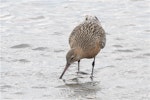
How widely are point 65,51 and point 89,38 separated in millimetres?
1485

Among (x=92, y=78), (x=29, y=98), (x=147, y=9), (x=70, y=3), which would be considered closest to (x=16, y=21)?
(x=70, y=3)

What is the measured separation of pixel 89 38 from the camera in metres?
12.6

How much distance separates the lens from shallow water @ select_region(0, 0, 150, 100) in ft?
36.5

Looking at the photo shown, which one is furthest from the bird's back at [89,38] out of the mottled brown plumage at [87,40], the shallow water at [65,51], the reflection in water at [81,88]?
the reflection in water at [81,88]

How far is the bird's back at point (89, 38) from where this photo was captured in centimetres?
1245

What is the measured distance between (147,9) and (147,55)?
13.8ft

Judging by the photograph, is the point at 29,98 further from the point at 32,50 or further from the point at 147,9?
the point at 147,9

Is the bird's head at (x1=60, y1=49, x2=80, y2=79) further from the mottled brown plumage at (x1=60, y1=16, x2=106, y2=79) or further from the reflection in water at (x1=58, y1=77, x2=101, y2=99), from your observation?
the reflection in water at (x1=58, y1=77, x2=101, y2=99)

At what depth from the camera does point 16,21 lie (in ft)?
53.9

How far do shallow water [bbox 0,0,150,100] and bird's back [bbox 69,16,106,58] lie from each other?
47cm

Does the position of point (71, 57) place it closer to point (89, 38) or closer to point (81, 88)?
point (81, 88)

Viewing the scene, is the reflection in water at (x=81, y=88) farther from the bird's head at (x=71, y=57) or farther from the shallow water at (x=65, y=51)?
the bird's head at (x=71, y=57)

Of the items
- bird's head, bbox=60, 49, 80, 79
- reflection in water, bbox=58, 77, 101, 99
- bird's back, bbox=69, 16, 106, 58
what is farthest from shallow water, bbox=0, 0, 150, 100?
bird's back, bbox=69, 16, 106, 58

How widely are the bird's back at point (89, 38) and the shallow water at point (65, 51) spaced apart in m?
0.47
